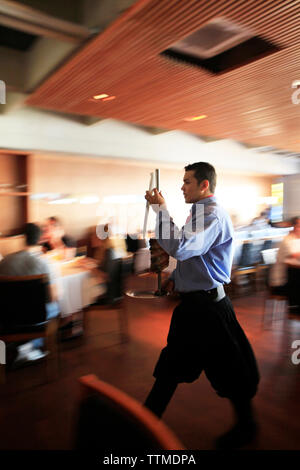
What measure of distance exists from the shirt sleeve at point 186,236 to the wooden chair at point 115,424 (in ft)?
2.67

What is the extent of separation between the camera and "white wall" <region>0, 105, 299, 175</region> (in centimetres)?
560

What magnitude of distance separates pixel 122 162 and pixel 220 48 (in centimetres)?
385

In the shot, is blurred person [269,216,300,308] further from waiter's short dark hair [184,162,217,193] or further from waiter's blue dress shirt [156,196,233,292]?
waiter's short dark hair [184,162,217,193]

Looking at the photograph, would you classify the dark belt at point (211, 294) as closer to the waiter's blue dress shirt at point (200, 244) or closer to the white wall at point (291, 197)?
the waiter's blue dress shirt at point (200, 244)

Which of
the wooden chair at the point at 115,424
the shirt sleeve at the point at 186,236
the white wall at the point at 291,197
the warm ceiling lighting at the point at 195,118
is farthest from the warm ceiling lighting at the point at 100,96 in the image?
the white wall at the point at 291,197

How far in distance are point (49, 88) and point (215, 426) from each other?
359cm

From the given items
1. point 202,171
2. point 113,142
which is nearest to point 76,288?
point 202,171

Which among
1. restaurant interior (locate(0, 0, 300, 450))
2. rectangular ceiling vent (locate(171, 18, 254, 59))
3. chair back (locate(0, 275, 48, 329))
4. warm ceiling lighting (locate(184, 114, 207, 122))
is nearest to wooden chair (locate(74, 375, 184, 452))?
restaurant interior (locate(0, 0, 300, 450))

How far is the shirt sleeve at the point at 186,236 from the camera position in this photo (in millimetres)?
1632

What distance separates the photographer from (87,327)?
4.03 metres

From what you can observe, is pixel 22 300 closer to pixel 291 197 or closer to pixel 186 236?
pixel 186 236

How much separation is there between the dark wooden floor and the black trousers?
1.56ft
